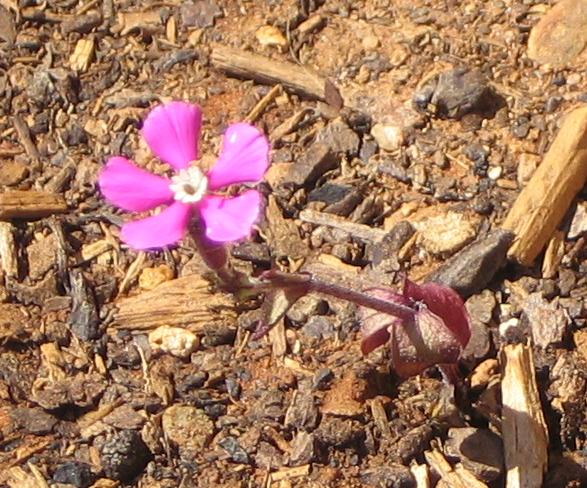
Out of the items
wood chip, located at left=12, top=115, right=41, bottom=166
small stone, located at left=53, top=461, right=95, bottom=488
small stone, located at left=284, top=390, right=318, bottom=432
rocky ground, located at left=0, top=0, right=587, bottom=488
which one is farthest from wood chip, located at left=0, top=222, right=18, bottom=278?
small stone, located at left=284, top=390, right=318, bottom=432

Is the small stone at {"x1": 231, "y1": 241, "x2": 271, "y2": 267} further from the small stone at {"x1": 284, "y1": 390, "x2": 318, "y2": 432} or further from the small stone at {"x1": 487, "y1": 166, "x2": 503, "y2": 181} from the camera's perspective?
the small stone at {"x1": 487, "y1": 166, "x2": 503, "y2": 181}

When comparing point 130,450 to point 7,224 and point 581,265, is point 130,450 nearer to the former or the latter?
point 7,224

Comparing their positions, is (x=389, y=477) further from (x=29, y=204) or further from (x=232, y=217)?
(x=29, y=204)

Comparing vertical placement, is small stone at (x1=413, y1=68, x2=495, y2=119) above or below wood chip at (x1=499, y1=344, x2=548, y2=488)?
above

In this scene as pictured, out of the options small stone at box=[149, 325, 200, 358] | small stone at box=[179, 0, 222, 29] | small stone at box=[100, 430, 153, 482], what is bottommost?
small stone at box=[100, 430, 153, 482]

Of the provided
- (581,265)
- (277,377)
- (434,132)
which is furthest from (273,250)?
(581,265)

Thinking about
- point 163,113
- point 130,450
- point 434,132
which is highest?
point 163,113

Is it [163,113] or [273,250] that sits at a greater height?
[163,113]

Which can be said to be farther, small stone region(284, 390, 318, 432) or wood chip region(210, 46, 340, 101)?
wood chip region(210, 46, 340, 101)

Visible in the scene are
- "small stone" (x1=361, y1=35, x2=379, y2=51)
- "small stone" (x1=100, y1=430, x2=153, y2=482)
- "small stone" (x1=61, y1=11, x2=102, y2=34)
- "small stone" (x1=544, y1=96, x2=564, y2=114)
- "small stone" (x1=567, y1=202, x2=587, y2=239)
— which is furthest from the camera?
"small stone" (x1=61, y1=11, x2=102, y2=34)
